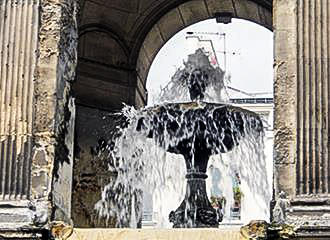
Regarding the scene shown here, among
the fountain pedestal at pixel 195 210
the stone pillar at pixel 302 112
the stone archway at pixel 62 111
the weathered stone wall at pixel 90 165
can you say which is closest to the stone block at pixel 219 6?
the weathered stone wall at pixel 90 165

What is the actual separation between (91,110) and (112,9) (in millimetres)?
1876

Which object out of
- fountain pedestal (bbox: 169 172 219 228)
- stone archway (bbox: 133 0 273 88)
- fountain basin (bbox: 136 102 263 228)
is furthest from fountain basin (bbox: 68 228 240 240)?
stone archway (bbox: 133 0 273 88)

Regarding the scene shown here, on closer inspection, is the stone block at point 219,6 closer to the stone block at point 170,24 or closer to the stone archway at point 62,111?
the stone block at point 170,24

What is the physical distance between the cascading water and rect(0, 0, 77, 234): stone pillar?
7.05ft

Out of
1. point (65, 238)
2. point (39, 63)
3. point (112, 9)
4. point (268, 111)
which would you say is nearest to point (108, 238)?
point (65, 238)

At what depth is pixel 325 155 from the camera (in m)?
9.55

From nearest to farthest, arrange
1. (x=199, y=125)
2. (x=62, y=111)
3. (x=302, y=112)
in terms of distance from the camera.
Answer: (x=302, y=112)
(x=62, y=111)
(x=199, y=125)

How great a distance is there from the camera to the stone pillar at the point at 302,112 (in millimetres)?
9398

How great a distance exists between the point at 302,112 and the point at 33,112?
9.25ft

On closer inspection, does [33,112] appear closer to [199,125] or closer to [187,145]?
[199,125]

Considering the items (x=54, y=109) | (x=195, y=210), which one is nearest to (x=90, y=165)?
(x=195, y=210)

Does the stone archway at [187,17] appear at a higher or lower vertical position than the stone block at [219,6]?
lower

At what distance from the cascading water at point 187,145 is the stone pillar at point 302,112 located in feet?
7.77

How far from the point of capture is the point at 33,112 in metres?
10.1
